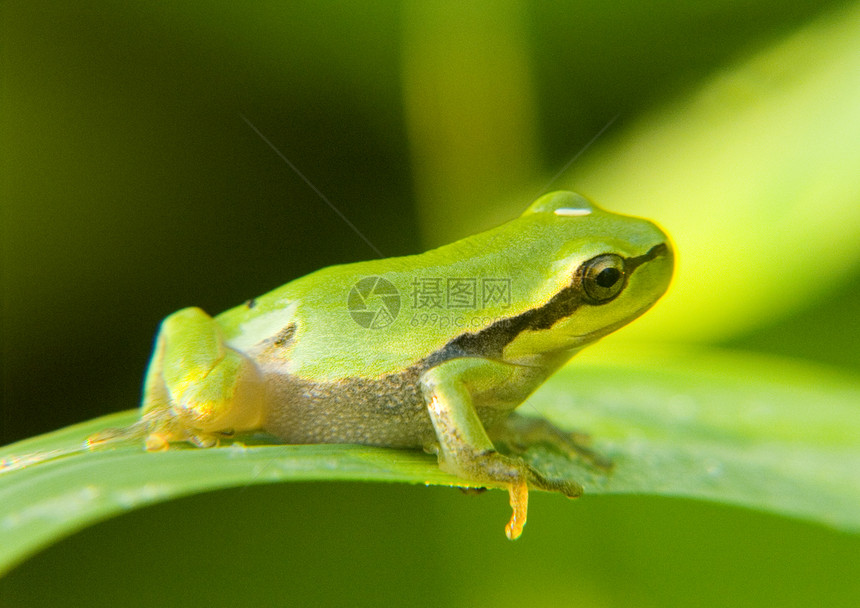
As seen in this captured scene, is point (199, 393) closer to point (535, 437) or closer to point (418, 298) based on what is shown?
point (418, 298)

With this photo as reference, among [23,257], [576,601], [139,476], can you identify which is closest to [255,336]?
[139,476]

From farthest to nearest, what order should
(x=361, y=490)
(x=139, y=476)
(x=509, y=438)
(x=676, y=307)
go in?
(x=676, y=307) < (x=361, y=490) < (x=509, y=438) < (x=139, y=476)

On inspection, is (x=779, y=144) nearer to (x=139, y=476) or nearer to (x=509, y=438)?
(x=509, y=438)

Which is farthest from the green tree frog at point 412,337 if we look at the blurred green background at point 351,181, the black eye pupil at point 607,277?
the blurred green background at point 351,181

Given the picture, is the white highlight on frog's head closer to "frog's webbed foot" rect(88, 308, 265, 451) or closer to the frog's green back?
the frog's green back

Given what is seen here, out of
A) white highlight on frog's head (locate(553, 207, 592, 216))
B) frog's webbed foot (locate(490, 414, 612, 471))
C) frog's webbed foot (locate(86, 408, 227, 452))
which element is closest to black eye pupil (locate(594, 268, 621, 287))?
white highlight on frog's head (locate(553, 207, 592, 216))

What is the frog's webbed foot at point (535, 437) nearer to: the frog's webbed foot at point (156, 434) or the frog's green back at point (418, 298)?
the frog's green back at point (418, 298)

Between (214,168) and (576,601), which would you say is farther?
(214,168)
